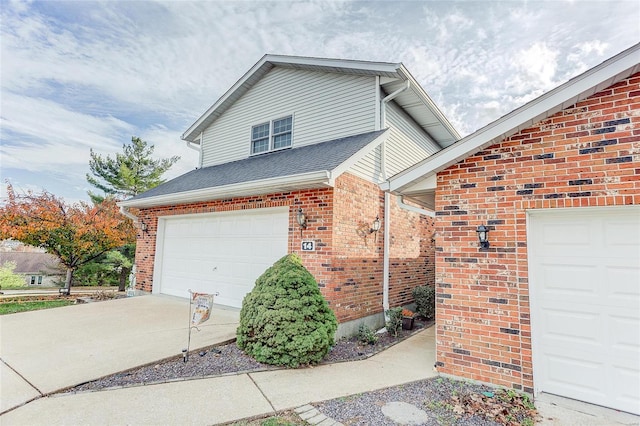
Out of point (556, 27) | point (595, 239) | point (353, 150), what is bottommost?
point (595, 239)

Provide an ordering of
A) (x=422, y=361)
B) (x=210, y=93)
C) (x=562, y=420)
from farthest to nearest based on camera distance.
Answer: (x=210, y=93) < (x=422, y=361) < (x=562, y=420)

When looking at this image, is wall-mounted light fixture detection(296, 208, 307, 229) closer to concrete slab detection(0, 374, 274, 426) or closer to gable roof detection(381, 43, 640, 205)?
gable roof detection(381, 43, 640, 205)

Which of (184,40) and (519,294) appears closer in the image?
(519,294)

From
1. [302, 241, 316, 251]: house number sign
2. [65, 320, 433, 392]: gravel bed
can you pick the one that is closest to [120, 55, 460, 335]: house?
[302, 241, 316, 251]: house number sign

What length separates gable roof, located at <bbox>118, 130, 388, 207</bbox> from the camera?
5730 millimetres

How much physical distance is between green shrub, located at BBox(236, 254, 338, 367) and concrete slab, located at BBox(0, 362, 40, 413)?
7.94ft

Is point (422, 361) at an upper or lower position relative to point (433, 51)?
lower

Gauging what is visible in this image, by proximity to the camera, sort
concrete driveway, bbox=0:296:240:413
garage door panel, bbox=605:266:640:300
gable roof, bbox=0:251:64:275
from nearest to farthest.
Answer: garage door panel, bbox=605:266:640:300
concrete driveway, bbox=0:296:240:413
gable roof, bbox=0:251:64:275

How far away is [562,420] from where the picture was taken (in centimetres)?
309

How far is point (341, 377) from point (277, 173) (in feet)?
13.2

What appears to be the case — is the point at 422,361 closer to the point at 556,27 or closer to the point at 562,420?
the point at 562,420

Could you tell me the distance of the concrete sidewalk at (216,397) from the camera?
2.96m

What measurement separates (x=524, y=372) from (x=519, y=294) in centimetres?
91

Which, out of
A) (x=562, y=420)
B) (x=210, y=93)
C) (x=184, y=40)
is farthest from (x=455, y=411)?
(x=210, y=93)
